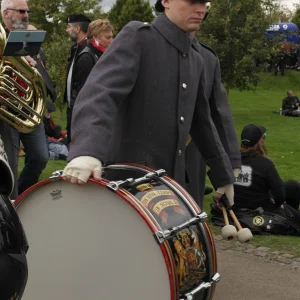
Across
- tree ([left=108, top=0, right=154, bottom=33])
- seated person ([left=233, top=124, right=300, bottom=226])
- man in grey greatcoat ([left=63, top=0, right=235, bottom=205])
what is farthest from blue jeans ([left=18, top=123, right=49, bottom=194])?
tree ([left=108, top=0, right=154, bottom=33])

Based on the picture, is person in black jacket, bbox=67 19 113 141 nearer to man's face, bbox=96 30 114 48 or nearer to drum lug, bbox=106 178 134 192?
man's face, bbox=96 30 114 48

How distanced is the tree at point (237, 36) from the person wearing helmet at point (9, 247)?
16687 millimetres

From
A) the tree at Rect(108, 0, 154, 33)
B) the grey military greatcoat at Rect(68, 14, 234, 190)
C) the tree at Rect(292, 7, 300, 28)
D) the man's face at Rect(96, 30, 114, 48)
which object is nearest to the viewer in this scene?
the grey military greatcoat at Rect(68, 14, 234, 190)

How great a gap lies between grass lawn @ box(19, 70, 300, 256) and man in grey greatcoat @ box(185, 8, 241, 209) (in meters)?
1.65

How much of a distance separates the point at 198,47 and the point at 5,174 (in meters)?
2.50

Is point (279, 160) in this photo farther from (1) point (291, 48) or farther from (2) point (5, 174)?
(1) point (291, 48)

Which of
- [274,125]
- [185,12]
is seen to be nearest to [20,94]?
[185,12]

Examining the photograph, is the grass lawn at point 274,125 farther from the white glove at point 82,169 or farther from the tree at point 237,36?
the white glove at point 82,169

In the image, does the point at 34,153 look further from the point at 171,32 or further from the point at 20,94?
the point at 171,32

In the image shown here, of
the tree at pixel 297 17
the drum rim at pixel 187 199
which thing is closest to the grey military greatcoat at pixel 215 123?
the drum rim at pixel 187 199

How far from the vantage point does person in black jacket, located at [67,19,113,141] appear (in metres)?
6.68

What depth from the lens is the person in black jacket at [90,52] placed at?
21.9ft

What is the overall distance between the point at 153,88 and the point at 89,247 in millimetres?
896

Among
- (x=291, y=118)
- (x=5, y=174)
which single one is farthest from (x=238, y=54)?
(x=5, y=174)
